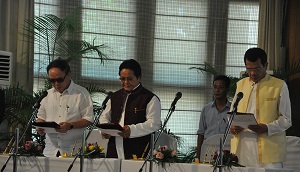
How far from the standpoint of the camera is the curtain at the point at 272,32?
9586 millimetres

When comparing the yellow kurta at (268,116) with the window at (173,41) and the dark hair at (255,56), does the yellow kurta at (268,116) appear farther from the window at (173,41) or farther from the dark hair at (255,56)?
the window at (173,41)

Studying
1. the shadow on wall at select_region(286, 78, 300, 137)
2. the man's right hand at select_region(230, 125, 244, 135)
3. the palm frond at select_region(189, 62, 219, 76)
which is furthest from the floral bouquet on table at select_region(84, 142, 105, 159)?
the shadow on wall at select_region(286, 78, 300, 137)

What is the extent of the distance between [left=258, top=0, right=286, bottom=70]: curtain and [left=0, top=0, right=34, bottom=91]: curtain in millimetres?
3146

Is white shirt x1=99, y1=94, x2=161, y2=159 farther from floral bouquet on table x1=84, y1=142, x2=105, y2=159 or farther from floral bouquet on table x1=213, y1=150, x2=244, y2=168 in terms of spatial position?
floral bouquet on table x1=213, y1=150, x2=244, y2=168

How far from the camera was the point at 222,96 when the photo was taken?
23.3ft

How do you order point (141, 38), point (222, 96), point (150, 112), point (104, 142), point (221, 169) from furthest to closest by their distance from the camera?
point (141, 38), point (222, 96), point (104, 142), point (150, 112), point (221, 169)

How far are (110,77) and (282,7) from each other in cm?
259

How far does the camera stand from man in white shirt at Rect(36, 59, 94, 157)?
6000 mm

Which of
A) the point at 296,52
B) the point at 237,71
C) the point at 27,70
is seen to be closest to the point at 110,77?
the point at 27,70

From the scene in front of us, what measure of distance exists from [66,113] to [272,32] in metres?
4.44

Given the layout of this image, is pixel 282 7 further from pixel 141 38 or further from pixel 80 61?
pixel 80 61

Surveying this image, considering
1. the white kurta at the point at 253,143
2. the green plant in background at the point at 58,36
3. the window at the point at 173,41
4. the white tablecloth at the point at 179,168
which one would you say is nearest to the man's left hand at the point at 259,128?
the white kurta at the point at 253,143

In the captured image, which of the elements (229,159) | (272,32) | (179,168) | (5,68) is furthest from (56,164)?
(272,32)

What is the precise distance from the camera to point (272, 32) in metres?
9.65
